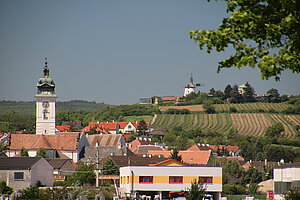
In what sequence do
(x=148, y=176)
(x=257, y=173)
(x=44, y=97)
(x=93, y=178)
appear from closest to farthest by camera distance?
(x=148, y=176) < (x=93, y=178) < (x=257, y=173) < (x=44, y=97)

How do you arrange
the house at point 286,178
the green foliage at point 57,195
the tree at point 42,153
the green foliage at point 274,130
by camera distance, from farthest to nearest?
the green foliage at point 274,130 → the tree at point 42,153 → the house at point 286,178 → the green foliage at point 57,195

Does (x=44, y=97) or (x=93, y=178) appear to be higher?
(x=44, y=97)

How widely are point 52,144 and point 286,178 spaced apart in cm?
5800

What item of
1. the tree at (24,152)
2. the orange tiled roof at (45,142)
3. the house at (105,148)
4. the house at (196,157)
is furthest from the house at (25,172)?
the orange tiled roof at (45,142)

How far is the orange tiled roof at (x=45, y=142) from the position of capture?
404ft

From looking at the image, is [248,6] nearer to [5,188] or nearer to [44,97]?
[5,188]

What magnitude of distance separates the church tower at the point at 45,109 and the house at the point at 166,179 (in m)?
64.5

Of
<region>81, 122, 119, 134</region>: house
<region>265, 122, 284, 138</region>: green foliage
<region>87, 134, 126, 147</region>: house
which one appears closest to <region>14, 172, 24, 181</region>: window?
<region>87, 134, 126, 147</region>: house

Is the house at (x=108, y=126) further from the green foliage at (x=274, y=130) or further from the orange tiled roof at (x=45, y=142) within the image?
the orange tiled roof at (x=45, y=142)

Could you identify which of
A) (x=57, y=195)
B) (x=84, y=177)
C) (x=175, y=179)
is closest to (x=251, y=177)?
(x=84, y=177)

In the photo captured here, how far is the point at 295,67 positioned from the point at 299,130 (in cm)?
16982

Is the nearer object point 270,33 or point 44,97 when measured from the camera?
point 270,33

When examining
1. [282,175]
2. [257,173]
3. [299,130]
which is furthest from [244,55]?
[299,130]

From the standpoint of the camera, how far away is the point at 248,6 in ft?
51.4
